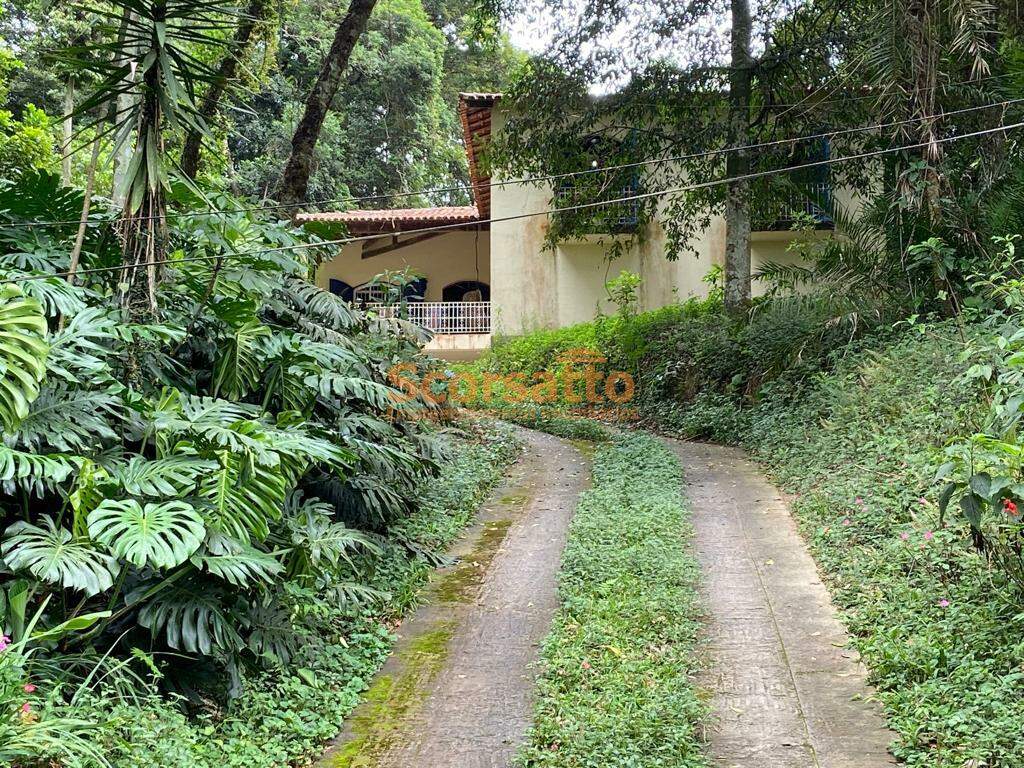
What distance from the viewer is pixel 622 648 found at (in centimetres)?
515

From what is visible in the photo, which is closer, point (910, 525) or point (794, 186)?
point (910, 525)

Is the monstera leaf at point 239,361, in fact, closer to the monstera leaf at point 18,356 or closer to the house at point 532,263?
the monstera leaf at point 18,356

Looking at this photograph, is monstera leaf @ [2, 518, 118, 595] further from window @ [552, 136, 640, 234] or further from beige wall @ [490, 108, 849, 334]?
beige wall @ [490, 108, 849, 334]

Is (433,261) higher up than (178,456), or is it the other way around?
(433,261)

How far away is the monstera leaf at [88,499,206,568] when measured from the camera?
385cm

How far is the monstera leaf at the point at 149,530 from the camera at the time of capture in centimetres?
385

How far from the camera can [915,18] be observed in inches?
363

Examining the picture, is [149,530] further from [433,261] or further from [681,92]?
[433,261]

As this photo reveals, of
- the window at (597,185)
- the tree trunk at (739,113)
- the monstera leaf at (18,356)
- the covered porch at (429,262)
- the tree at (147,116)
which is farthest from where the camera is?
the covered porch at (429,262)

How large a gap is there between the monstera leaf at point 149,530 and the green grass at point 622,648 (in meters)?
1.75

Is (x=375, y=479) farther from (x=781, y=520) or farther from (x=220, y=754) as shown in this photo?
(x=781, y=520)

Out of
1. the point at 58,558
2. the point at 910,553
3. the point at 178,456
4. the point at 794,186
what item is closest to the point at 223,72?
the point at 794,186

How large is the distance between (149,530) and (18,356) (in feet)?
3.34

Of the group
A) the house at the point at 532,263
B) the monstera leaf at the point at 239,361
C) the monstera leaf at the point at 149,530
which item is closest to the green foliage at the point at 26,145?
the house at the point at 532,263
